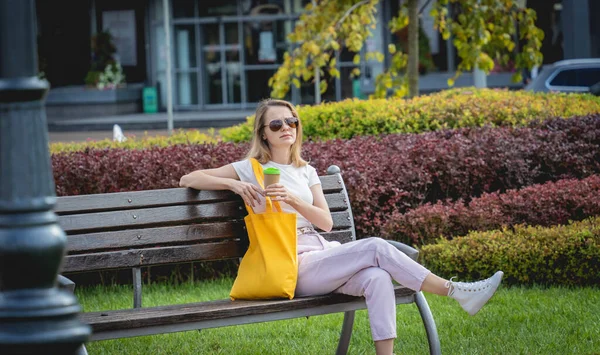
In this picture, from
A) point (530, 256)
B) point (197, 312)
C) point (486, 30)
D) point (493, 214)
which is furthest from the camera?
point (486, 30)

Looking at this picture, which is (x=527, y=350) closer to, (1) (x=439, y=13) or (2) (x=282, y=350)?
(2) (x=282, y=350)

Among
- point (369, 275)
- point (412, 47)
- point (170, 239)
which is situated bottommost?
point (369, 275)

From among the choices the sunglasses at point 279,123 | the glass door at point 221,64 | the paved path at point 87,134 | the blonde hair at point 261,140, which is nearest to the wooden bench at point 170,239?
the blonde hair at point 261,140

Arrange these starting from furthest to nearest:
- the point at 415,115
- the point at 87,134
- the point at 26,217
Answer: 1. the point at 87,134
2. the point at 415,115
3. the point at 26,217

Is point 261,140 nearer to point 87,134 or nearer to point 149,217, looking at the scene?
point 149,217

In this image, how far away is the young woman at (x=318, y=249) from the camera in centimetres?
457

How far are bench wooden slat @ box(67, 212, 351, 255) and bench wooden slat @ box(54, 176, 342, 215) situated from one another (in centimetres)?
12

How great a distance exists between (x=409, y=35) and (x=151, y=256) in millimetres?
8408

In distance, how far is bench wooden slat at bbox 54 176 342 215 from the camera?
16.2 ft

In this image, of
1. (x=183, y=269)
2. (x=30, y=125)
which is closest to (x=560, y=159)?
(x=183, y=269)

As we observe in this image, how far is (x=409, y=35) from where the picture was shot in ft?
42.2

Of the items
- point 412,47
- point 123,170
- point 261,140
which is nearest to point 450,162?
point 123,170

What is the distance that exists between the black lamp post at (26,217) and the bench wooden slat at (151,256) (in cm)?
213

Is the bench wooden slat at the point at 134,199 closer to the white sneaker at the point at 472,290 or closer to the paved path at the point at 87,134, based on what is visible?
the white sneaker at the point at 472,290
